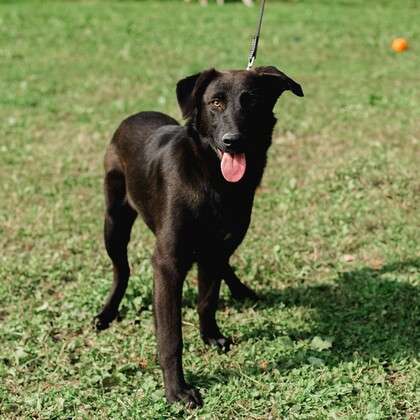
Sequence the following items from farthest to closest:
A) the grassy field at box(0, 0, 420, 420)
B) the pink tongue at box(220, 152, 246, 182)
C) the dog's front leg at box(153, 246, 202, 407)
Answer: the grassy field at box(0, 0, 420, 420)
the dog's front leg at box(153, 246, 202, 407)
the pink tongue at box(220, 152, 246, 182)

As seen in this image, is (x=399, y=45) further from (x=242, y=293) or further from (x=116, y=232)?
(x=116, y=232)

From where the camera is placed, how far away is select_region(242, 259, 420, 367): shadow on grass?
4.69 metres

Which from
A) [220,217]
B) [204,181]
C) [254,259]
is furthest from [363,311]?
[204,181]

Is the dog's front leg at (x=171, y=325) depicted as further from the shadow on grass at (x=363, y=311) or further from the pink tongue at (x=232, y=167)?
the shadow on grass at (x=363, y=311)

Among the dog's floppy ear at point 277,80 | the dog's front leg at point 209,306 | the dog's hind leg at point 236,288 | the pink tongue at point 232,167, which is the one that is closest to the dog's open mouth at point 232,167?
the pink tongue at point 232,167

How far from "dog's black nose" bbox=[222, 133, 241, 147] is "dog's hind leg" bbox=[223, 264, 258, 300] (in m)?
1.57

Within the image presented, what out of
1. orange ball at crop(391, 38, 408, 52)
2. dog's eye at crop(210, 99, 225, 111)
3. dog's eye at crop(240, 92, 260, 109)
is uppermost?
dog's eye at crop(240, 92, 260, 109)

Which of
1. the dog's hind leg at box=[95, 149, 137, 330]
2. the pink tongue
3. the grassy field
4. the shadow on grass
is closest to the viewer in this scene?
the pink tongue

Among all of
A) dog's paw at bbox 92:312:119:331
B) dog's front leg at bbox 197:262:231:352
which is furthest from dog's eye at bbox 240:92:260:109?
dog's paw at bbox 92:312:119:331

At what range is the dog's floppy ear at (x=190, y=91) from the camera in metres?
4.12

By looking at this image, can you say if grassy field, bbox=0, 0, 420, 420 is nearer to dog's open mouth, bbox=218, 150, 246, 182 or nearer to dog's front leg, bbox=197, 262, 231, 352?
dog's front leg, bbox=197, 262, 231, 352

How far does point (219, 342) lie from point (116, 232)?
1001 millimetres

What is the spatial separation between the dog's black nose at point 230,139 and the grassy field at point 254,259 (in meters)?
1.39

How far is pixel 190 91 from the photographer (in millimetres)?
4156
